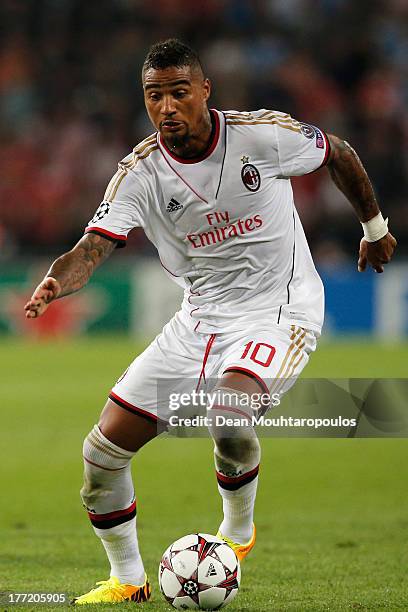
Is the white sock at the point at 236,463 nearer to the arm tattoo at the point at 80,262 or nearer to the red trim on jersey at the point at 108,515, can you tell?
the red trim on jersey at the point at 108,515

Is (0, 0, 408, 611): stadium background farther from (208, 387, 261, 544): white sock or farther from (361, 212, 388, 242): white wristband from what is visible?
(361, 212, 388, 242): white wristband

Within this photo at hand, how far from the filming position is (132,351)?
48.4ft

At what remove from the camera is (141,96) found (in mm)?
17359

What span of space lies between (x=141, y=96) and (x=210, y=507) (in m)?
11.1

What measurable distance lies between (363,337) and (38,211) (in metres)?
4.98

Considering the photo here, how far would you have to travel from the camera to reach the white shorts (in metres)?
4.77

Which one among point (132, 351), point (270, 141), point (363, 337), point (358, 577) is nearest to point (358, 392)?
point (358, 577)

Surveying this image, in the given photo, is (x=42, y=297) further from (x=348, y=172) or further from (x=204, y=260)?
(x=348, y=172)

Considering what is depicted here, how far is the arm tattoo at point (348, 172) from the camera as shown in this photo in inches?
204

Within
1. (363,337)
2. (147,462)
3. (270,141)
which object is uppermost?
(270,141)

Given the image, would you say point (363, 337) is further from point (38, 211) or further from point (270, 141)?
point (270, 141)

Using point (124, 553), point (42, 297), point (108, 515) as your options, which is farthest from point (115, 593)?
point (42, 297)

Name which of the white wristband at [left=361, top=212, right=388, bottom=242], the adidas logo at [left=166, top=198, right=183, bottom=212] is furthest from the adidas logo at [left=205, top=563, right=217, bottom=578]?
the white wristband at [left=361, top=212, right=388, bottom=242]

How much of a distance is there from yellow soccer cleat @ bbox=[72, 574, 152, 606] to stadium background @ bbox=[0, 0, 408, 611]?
3532 millimetres
